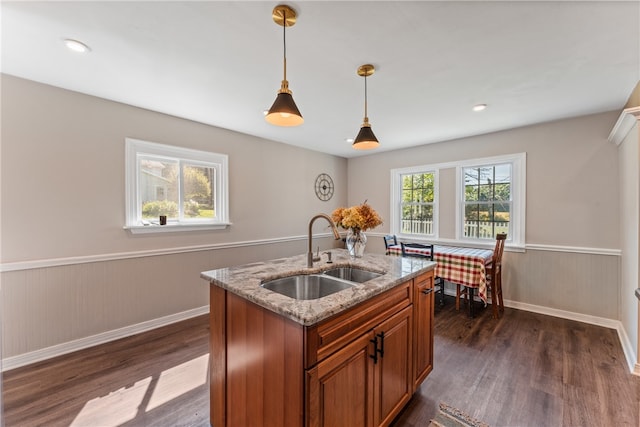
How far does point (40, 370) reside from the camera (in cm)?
224

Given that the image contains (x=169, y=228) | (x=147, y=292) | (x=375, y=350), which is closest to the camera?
(x=375, y=350)

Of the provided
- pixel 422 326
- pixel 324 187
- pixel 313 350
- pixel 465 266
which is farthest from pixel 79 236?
pixel 465 266

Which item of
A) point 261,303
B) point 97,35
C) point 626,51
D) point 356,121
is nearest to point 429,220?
point 356,121

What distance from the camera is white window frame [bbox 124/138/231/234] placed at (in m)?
2.89

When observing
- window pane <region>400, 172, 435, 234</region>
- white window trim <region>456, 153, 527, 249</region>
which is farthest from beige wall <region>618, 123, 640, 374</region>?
window pane <region>400, 172, 435, 234</region>

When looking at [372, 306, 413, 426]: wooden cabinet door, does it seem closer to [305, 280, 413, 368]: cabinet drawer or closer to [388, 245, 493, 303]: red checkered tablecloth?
[305, 280, 413, 368]: cabinet drawer

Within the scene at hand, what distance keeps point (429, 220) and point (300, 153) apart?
2.64 metres

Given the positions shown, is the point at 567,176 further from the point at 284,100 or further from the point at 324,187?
the point at 284,100

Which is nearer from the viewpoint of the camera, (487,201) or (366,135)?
(366,135)

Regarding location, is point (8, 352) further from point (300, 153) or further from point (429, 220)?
point (429, 220)

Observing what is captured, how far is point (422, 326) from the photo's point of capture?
1.96 m

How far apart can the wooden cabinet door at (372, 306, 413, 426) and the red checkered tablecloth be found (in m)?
1.96

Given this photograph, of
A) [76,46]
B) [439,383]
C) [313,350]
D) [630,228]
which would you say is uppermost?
[76,46]

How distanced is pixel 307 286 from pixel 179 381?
4.56 feet
